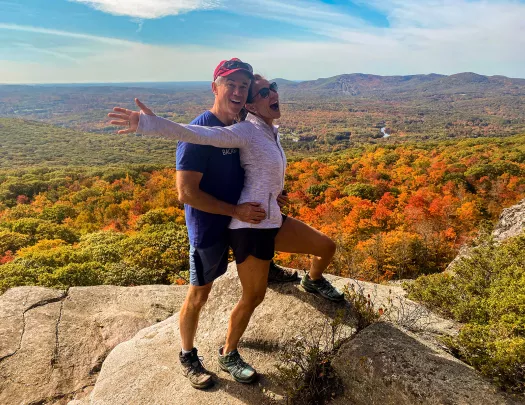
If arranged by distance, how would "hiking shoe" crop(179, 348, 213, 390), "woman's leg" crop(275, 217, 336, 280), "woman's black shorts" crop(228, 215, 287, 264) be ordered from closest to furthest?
"woman's black shorts" crop(228, 215, 287, 264), "hiking shoe" crop(179, 348, 213, 390), "woman's leg" crop(275, 217, 336, 280)

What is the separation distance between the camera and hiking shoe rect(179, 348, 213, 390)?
9.37 feet

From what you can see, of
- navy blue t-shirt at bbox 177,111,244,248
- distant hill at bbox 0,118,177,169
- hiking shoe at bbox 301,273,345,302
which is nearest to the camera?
navy blue t-shirt at bbox 177,111,244,248

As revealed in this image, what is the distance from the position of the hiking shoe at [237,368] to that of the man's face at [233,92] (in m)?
2.05

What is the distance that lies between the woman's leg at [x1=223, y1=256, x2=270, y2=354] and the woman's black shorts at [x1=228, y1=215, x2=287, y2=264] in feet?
0.16

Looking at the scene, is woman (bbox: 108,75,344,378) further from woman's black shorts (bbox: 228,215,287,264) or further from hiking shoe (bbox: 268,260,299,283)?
hiking shoe (bbox: 268,260,299,283)

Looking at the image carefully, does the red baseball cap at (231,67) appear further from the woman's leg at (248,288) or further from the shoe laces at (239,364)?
the shoe laces at (239,364)

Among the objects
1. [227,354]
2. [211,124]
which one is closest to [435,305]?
[227,354]

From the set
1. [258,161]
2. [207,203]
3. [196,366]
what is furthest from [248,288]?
[258,161]

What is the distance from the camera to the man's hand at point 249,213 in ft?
7.97

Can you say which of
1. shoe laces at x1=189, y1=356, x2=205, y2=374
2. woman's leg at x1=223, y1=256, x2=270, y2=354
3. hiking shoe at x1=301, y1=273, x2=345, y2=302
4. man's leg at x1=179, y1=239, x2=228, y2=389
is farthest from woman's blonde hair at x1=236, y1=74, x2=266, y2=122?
shoe laces at x1=189, y1=356, x2=205, y2=374

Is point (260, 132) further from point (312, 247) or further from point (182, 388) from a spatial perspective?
point (182, 388)

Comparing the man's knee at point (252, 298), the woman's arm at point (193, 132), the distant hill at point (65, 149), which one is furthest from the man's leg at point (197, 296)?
the distant hill at point (65, 149)

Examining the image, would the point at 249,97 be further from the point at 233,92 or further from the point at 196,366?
the point at 196,366

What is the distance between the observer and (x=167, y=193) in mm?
30188
